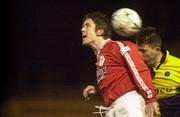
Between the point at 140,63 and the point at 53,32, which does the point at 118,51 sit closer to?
the point at 140,63

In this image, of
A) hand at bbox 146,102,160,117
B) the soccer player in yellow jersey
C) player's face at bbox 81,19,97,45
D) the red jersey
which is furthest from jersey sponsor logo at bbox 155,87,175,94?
hand at bbox 146,102,160,117

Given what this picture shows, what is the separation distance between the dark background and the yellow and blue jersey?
3.21 meters

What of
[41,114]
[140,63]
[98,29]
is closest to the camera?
[140,63]

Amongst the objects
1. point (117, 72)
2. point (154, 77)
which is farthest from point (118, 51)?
point (154, 77)

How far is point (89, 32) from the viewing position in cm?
682

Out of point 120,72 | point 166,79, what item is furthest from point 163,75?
point 120,72

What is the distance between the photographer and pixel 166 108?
711 cm

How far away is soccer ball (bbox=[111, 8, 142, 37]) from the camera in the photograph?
275 inches

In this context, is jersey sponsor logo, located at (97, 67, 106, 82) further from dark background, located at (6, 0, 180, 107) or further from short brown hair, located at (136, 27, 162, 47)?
dark background, located at (6, 0, 180, 107)

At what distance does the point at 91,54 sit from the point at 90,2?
734 mm

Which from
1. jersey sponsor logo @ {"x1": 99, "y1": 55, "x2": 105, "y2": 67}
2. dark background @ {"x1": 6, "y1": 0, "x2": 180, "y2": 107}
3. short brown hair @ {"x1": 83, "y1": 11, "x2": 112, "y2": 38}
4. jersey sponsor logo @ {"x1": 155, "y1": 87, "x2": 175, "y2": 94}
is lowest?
jersey sponsor logo @ {"x1": 155, "y1": 87, "x2": 175, "y2": 94}

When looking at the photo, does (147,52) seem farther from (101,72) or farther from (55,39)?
(55,39)

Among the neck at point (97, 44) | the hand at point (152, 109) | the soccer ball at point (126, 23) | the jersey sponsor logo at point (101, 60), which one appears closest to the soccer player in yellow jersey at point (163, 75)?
the soccer ball at point (126, 23)

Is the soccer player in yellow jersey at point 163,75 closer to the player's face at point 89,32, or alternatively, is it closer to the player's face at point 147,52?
the player's face at point 147,52
